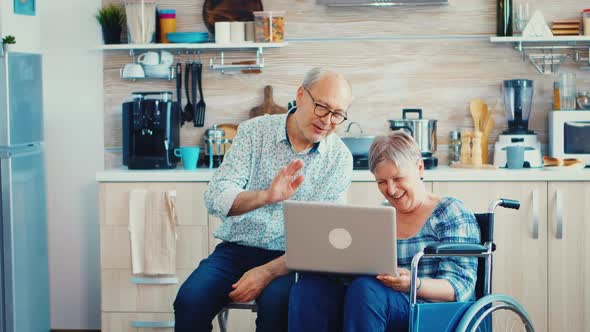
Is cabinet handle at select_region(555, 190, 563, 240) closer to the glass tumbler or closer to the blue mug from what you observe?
the glass tumbler

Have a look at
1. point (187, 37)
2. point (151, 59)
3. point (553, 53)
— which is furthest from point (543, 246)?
point (151, 59)

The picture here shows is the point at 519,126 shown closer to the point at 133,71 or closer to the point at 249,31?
the point at 249,31

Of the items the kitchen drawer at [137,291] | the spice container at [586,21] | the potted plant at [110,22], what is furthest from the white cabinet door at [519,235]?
the potted plant at [110,22]

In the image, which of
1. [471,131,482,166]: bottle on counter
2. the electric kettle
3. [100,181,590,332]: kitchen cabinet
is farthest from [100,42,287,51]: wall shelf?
[471,131,482,166]: bottle on counter

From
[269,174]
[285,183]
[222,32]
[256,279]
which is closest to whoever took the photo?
[285,183]

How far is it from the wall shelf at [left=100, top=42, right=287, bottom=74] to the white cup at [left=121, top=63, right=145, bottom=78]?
89 millimetres

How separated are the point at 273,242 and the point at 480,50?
6.38ft

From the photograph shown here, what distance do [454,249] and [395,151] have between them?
0.36m

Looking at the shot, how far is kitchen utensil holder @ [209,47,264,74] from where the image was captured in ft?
14.9

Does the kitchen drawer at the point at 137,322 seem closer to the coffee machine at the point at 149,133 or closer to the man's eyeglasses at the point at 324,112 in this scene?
the coffee machine at the point at 149,133

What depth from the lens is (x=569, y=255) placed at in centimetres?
406

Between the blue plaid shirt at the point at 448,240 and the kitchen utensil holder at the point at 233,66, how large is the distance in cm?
204

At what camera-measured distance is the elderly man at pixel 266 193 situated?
2826mm

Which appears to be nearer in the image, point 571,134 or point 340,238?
point 340,238
